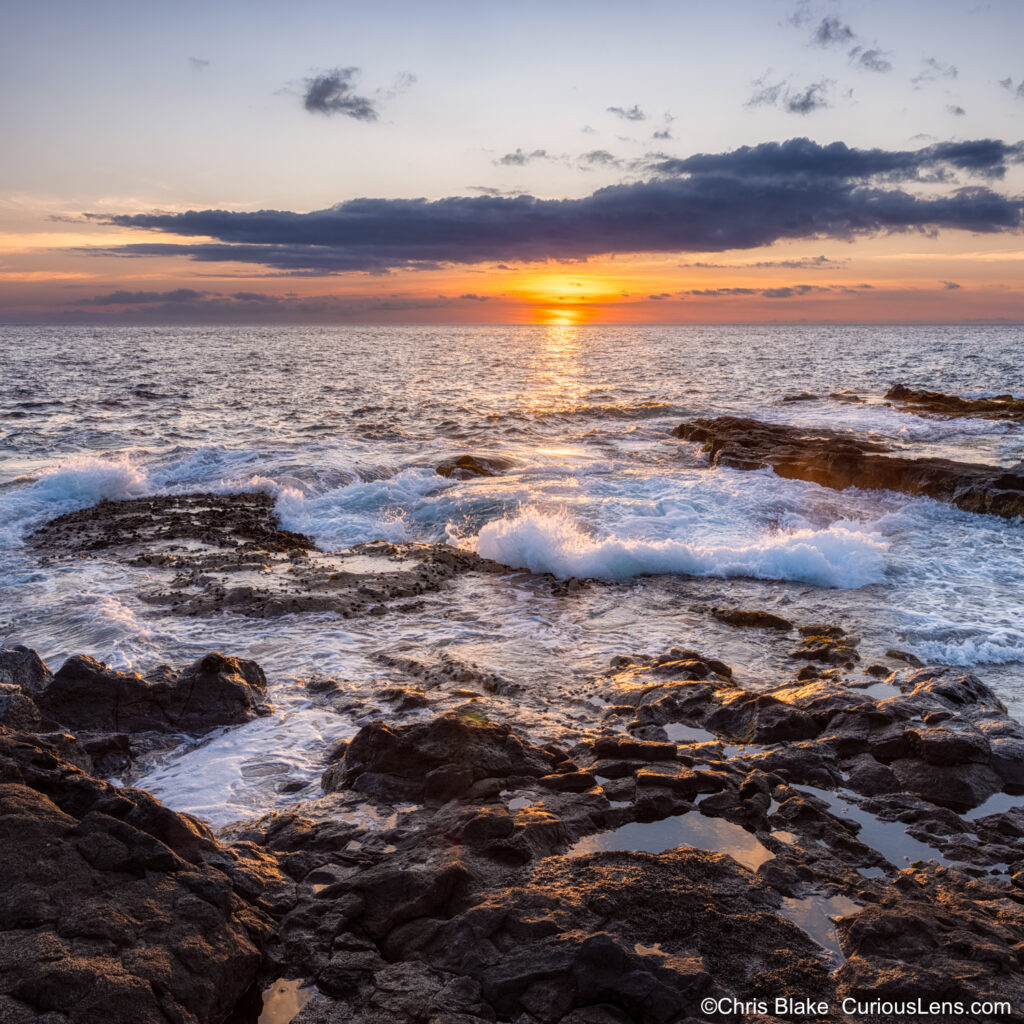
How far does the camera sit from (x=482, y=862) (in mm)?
4824

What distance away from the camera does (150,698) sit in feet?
23.4

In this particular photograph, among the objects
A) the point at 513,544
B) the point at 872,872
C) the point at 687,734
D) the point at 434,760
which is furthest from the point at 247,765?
the point at 513,544

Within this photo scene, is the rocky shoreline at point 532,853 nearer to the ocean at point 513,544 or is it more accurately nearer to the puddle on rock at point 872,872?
the puddle on rock at point 872,872

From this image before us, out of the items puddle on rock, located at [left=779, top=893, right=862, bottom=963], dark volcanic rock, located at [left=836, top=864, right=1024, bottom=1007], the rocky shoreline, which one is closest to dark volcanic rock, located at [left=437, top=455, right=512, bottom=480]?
the rocky shoreline

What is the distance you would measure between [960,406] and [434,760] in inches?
1310

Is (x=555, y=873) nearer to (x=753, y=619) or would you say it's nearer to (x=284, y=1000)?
(x=284, y=1000)

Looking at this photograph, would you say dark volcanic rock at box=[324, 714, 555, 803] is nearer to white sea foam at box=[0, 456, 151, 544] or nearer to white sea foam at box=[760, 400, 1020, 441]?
white sea foam at box=[0, 456, 151, 544]

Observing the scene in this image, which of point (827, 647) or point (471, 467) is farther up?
point (471, 467)

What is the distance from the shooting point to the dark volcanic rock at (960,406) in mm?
29047

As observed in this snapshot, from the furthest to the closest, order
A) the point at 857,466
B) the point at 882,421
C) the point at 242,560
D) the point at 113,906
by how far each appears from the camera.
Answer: the point at 882,421, the point at 857,466, the point at 242,560, the point at 113,906

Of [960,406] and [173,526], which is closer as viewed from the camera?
[173,526]

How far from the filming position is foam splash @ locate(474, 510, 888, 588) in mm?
11906

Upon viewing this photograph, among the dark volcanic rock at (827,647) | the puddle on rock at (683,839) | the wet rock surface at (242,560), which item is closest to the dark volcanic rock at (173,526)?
the wet rock surface at (242,560)

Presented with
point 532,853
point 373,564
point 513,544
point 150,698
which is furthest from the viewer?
point 513,544
